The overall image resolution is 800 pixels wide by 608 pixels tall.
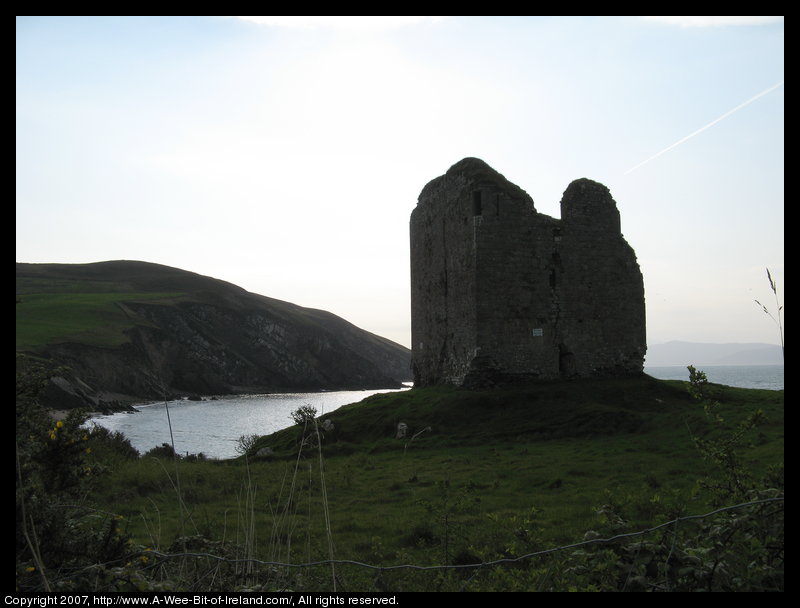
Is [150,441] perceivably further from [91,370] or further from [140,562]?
[91,370]

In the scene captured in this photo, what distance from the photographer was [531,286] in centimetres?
2209

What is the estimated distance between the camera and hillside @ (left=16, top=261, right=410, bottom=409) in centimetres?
6531

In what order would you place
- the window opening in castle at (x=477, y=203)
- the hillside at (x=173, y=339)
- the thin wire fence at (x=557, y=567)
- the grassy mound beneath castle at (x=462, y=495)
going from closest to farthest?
the thin wire fence at (x=557, y=567) < the grassy mound beneath castle at (x=462, y=495) < the window opening in castle at (x=477, y=203) < the hillside at (x=173, y=339)

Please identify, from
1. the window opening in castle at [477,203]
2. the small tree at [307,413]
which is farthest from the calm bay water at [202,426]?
the small tree at [307,413]

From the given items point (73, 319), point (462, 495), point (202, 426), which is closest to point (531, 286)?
point (462, 495)

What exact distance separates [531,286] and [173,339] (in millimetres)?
72325

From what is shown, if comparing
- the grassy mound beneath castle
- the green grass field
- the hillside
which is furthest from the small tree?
the green grass field

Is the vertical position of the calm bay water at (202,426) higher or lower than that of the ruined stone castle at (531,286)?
lower

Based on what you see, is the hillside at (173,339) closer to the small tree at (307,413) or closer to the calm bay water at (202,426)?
the calm bay water at (202,426)

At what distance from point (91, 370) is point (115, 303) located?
2505 centimetres

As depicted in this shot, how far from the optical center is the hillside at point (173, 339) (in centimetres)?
6531

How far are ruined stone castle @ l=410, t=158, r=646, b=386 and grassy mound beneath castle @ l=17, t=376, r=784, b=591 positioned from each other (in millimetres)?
1349

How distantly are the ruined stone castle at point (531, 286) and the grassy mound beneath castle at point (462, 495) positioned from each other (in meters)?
1.35
